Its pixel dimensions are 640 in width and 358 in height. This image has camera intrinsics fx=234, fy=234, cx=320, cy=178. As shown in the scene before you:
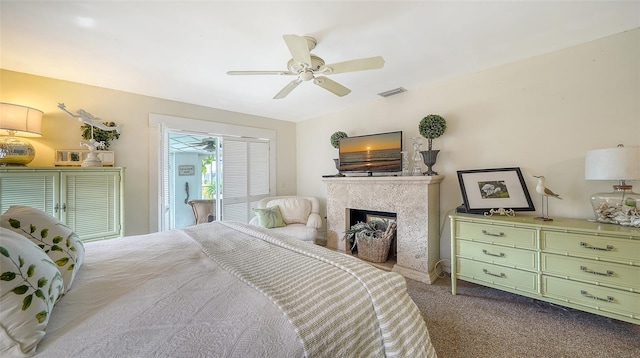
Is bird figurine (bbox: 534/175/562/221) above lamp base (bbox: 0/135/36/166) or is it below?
below

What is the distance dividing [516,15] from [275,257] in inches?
94.5

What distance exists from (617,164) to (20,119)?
5030mm

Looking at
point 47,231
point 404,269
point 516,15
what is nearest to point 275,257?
point 47,231

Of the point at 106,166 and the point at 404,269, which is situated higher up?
the point at 106,166

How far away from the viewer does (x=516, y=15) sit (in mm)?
1699

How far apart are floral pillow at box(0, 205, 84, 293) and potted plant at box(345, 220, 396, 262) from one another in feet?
8.91

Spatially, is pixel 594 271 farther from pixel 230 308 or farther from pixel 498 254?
pixel 230 308

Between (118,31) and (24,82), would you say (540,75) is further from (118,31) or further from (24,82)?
(24,82)

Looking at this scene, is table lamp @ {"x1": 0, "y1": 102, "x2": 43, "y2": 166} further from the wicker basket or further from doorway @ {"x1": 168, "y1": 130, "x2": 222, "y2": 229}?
the wicker basket

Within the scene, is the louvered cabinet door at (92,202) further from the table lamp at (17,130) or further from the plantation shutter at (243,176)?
the plantation shutter at (243,176)

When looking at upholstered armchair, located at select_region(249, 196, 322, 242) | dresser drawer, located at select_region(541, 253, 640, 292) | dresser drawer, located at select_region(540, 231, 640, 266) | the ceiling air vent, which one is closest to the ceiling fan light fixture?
the ceiling air vent

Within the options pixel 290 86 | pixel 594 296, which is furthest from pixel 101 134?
pixel 594 296

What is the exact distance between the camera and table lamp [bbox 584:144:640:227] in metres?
1.68

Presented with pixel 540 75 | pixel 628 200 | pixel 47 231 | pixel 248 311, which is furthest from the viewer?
pixel 540 75
